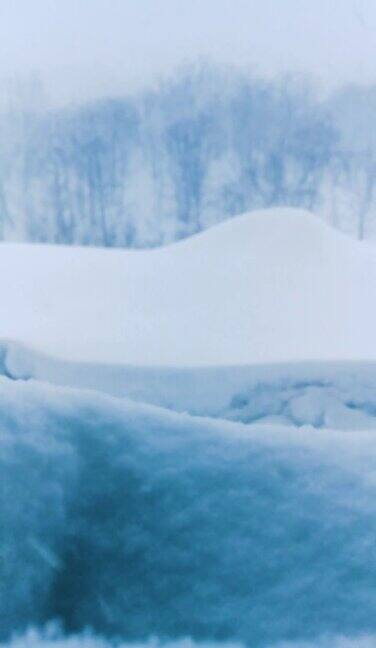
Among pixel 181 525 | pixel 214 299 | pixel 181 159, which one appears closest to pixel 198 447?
pixel 181 525

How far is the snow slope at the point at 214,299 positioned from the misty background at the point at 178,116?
1.7 inches

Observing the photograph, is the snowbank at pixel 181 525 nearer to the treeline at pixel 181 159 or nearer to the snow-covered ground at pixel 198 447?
the snow-covered ground at pixel 198 447

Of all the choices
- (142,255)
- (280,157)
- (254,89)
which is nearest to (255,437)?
(142,255)

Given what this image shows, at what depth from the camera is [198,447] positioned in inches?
54.9

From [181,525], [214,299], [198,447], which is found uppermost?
[214,299]

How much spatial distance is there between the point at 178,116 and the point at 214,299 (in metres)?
0.32

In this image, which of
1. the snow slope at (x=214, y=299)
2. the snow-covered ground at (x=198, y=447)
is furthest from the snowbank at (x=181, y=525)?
the snow slope at (x=214, y=299)

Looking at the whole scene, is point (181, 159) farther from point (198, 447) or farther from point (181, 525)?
point (181, 525)

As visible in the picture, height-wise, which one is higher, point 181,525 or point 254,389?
point 254,389

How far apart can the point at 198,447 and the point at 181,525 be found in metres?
0.13

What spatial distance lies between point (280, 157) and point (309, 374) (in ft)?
1.20

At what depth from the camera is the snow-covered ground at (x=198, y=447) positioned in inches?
53.4

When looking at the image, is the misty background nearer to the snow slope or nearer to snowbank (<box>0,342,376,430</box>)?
the snow slope

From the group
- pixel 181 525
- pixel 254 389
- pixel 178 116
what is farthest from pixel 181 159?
pixel 181 525
